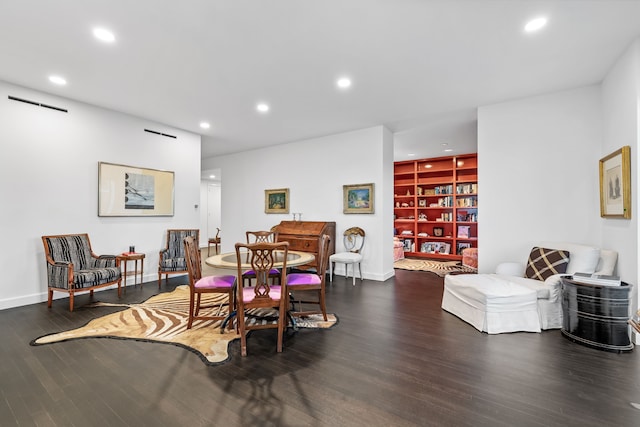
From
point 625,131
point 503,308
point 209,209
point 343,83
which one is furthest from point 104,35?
point 209,209

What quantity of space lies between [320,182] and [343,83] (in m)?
2.73

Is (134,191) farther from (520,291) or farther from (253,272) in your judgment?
(520,291)

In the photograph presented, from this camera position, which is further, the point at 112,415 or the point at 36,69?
the point at 36,69

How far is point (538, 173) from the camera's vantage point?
4.05m

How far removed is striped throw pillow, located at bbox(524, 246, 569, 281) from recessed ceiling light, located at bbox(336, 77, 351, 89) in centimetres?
329

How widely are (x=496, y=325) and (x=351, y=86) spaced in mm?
3290

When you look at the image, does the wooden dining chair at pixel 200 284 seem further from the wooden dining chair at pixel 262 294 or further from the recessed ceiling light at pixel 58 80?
the recessed ceiling light at pixel 58 80

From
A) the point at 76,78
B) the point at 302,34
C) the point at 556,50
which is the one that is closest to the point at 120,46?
the point at 76,78

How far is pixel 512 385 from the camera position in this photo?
209cm

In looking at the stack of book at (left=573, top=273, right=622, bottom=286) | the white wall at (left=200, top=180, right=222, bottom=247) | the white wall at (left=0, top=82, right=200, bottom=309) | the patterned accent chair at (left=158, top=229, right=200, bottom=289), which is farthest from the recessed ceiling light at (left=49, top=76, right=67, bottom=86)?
the white wall at (left=200, top=180, right=222, bottom=247)

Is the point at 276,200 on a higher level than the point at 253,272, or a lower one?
higher

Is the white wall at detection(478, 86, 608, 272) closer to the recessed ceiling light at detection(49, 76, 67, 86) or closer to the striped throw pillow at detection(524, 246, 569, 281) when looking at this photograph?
the striped throw pillow at detection(524, 246, 569, 281)

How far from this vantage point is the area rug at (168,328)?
107 inches

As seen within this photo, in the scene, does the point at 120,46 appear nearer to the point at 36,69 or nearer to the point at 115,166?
the point at 36,69
